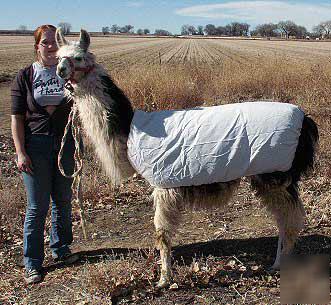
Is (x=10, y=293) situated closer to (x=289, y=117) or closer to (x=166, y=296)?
(x=166, y=296)

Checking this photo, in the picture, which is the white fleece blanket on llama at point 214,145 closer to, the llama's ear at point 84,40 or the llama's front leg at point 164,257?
the llama's front leg at point 164,257

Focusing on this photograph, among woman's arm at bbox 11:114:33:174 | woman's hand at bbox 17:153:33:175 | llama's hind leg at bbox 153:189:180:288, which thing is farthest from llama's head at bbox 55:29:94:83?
llama's hind leg at bbox 153:189:180:288

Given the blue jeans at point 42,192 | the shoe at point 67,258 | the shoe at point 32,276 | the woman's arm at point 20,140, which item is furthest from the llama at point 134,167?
the shoe at point 32,276

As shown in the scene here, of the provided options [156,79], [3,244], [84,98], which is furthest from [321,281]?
[156,79]

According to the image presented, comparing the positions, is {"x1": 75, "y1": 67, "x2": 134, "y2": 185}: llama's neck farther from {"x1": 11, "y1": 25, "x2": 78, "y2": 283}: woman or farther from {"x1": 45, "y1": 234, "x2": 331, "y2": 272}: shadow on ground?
{"x1": 45, "y1": 234, "x2": 331, "y2": 272}: shadow on ground

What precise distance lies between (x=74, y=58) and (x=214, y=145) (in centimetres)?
150

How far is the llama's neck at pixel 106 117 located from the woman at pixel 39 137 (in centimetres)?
34

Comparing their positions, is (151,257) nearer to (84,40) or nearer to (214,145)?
(214,145)

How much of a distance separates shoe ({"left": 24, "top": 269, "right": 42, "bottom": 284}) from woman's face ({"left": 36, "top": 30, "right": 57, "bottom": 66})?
2164 mm

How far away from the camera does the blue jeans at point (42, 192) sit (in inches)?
183

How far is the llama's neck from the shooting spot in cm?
430

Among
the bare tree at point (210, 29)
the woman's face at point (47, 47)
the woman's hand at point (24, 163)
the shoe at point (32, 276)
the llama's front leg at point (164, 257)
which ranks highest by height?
the bare tree at point (210, 29)

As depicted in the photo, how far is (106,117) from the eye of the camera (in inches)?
170

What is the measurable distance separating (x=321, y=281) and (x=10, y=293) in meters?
2.98
